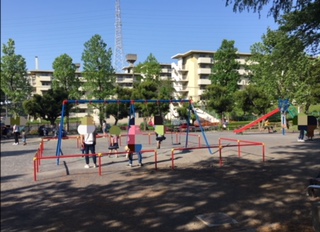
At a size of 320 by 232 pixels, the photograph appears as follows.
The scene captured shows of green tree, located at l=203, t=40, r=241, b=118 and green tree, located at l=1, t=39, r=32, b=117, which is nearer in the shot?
green tree, located at l=1, t=39, r=32, b=117

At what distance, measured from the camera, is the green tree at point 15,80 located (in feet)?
6.79

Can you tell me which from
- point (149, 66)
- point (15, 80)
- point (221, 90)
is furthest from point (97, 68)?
point (221, 90)

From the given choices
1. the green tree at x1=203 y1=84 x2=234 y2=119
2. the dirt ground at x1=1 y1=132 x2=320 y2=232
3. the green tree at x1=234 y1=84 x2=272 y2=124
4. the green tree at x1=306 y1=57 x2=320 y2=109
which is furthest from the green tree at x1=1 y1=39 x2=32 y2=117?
the green tree at x1=203 y1=84 x2=234 y2=119

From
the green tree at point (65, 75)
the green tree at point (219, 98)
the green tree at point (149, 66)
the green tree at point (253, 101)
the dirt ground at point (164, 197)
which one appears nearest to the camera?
the green tree at point (65, 75)

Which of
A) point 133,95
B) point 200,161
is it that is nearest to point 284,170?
point 200,161

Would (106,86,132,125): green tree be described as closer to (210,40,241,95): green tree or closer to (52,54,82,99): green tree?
(52,54,82,99): green tree

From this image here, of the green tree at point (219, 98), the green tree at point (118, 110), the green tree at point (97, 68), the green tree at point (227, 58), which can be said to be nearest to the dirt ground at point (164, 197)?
the green tree at point (97, 68)

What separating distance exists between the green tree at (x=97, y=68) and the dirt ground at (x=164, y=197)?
1432mm

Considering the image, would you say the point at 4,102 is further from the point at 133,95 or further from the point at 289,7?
the point at 133,95

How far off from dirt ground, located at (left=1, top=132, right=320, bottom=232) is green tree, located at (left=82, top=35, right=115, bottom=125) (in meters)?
1.43

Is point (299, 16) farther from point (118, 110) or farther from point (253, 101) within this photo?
point (253, 101)

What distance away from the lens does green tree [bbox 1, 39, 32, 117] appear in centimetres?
207

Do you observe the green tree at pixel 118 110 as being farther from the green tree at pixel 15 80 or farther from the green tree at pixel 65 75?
the green tree at pixel 15 80

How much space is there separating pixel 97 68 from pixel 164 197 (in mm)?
3176
